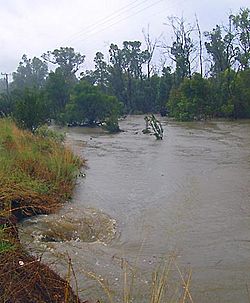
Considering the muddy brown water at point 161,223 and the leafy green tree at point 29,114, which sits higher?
the leafy green tree at point 29,114

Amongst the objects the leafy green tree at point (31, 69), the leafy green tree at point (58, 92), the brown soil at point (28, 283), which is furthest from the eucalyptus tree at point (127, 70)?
the brown soil at point (28, 283)

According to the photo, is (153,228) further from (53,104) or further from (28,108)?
(53,104)

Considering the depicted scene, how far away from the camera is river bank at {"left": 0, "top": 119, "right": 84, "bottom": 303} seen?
4.30m

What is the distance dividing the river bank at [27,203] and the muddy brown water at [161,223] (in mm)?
407

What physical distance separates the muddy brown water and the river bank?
0.41 meters

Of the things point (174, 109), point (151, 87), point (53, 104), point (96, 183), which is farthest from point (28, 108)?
point (151, 87)

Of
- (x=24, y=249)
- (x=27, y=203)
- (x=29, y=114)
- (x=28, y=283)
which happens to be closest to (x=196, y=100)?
(x=29, y=114)

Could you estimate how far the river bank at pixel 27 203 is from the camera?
4297 millimetres

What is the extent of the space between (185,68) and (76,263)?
4523cm

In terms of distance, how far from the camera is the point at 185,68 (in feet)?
163

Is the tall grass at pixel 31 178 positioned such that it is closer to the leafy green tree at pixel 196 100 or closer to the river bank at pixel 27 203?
the river bank at pixel 27 203

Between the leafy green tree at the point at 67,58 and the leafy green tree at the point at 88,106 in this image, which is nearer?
the leafy green tree at the point at 88,106

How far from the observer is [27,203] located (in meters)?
8.44

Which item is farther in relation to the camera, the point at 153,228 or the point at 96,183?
the point at 96,183
